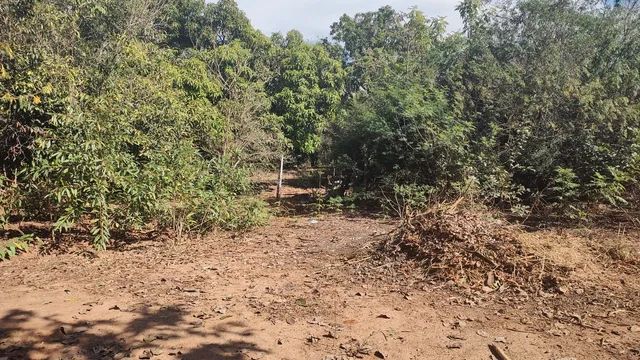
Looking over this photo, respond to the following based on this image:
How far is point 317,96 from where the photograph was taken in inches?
782

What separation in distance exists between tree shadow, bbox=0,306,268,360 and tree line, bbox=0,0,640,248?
235cm

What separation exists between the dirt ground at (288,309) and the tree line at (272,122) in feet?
3.25

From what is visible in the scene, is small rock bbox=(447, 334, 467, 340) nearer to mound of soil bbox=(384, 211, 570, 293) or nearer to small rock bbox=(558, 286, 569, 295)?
mound of soil bbox=(384, 211, 570, 293)

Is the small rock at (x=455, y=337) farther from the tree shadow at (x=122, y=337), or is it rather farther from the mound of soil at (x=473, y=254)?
the tree shadow at (x=122, y=337)

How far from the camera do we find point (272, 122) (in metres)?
15.8

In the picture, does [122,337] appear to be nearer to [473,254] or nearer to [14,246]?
[14,246]

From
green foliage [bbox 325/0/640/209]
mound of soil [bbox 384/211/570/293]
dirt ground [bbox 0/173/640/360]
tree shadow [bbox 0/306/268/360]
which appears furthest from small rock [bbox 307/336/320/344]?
green foliage [bbox 325/0/640/209]

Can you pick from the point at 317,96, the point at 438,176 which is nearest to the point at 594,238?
the point at 438,176

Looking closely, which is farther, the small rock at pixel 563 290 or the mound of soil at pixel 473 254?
the mound of soil at pixel 473 254

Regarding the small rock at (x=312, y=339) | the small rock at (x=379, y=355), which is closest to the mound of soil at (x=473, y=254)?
the small rock at (x=379, y=355)

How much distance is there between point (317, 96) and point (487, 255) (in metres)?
15.4

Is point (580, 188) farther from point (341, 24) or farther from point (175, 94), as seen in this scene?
point (341, 24)

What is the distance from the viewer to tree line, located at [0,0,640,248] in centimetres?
636

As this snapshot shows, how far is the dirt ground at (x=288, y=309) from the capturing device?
3.49 m
